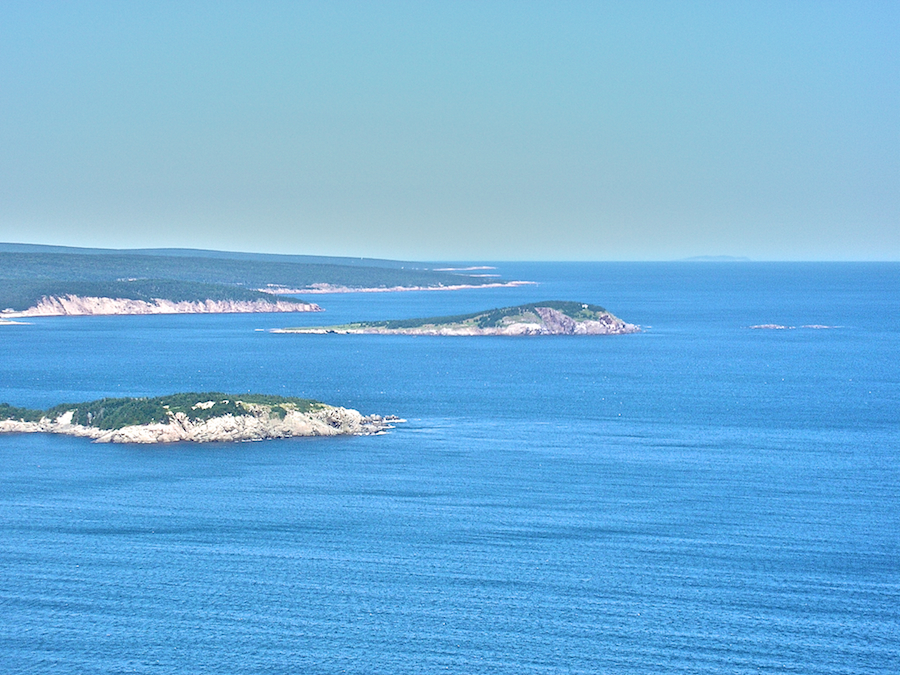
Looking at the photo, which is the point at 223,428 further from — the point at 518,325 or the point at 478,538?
the point at 518,325

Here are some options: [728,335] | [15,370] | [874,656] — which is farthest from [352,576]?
[728,335]

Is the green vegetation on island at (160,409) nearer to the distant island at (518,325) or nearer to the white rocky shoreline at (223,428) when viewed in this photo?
the white rocky shoreline at (223,428)

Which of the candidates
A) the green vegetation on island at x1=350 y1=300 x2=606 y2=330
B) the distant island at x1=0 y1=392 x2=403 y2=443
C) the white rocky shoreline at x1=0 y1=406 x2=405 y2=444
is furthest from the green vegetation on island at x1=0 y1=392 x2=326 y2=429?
the green vegetation on island at x1=350 y1=300 x2=606 y2=330

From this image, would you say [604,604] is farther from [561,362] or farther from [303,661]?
[561,362]

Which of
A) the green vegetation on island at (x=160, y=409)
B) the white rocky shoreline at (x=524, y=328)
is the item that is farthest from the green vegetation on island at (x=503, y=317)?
the green vegetation on island at (x=160, y=409)

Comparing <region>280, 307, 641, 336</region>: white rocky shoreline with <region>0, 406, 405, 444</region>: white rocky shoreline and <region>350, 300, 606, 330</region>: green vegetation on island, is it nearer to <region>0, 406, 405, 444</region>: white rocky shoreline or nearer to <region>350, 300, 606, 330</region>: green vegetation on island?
<region>350, 300, 606, 330</region>: green vegetation on island

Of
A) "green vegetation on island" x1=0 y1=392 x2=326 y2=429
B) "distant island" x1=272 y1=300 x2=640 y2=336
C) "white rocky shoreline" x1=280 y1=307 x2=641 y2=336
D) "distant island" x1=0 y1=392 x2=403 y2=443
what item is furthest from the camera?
"distant island" x1=272 y1=300 x2=640 y2=336
